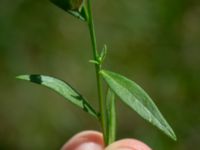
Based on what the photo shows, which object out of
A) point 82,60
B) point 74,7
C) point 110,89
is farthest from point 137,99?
point 82,60

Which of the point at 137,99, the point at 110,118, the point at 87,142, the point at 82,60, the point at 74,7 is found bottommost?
the point at 82,60

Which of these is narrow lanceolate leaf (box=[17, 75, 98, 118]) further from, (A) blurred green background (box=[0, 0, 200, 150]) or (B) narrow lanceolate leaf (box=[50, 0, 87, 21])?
(A) blurred green background (box=[0, 0, 200, 150])

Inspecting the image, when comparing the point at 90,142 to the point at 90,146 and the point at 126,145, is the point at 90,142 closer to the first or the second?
the point at 90,146

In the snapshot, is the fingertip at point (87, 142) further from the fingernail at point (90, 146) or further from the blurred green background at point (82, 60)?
the blurred green background at point (82, 60)

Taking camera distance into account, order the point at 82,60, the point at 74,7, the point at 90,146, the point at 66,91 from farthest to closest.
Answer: the point at 82,60
the point at 90,146
the point at 66,91
the point at 74,7

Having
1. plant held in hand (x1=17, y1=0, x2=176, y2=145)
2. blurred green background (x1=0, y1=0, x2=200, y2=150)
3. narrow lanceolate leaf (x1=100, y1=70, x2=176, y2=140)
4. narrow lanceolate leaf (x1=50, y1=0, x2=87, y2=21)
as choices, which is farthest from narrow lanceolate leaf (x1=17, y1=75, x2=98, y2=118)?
blurred green background (x1=0, y1=0, x2=200, y2=150)

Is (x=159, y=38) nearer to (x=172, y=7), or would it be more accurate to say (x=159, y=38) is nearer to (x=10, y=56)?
(x=172, y=7)
